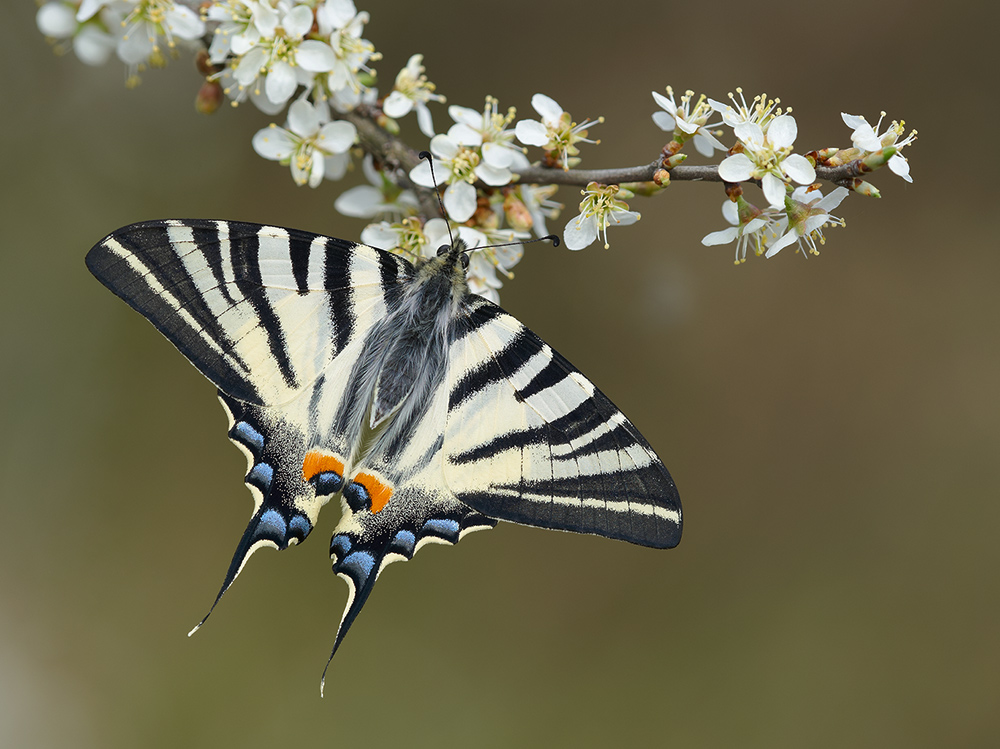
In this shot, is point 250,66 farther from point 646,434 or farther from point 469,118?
point 646,434

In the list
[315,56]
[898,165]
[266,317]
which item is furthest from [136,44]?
[898,165]

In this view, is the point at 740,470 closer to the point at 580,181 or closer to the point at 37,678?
the point at 580,181

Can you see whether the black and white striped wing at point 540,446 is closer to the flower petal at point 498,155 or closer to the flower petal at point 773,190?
the flower petal at point 498,155

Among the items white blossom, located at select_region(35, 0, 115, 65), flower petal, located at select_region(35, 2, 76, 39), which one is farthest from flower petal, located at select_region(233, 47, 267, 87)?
flower petal, located at select_region(35, 2, 76, 39)

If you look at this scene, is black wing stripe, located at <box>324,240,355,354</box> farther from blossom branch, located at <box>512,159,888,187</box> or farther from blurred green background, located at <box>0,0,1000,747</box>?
blurred green background, located at <box>0,0,1000,747</box>

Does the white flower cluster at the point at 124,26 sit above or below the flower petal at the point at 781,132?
below

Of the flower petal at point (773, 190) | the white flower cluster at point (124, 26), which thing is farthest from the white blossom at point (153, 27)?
the flower petal at point (773, 190)
